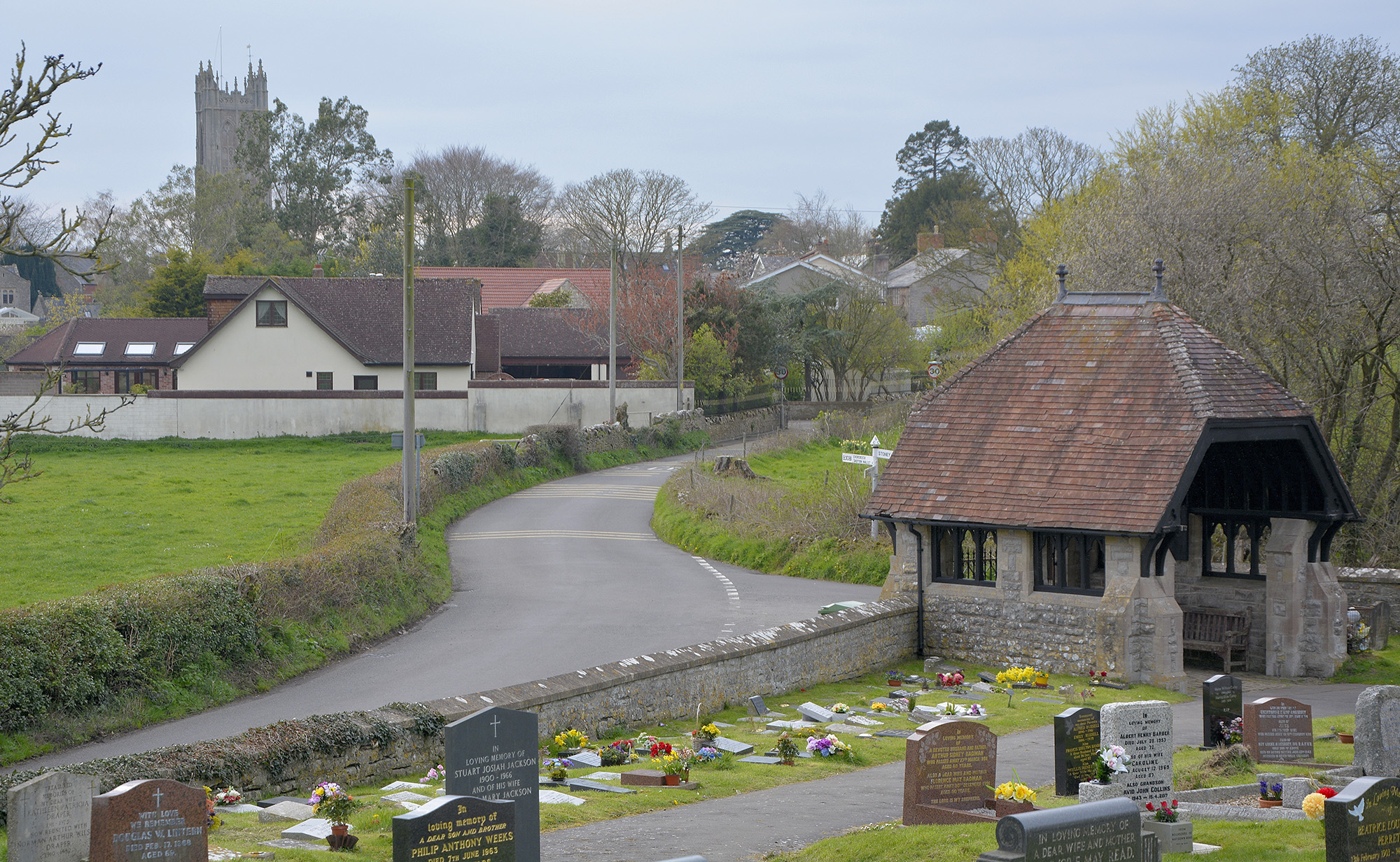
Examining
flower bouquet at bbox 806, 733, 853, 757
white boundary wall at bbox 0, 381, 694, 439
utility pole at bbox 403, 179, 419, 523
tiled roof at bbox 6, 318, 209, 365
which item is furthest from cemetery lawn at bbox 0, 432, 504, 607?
tiled roof at bbox 6, 318, 209, 365

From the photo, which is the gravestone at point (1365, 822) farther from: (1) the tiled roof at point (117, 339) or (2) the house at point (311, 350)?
(1) the tiled roof at point (117, 339)

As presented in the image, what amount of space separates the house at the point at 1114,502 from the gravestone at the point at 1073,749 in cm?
703

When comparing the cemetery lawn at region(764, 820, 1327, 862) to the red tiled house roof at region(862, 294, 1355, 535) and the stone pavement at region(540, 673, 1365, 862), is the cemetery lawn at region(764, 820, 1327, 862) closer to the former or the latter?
the stone pavement at region(540, 673, 1365, 862)

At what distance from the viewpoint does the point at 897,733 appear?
15.3m

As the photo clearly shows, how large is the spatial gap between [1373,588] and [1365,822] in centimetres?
1664

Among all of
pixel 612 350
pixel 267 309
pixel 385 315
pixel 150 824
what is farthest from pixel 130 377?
pixel 150 824

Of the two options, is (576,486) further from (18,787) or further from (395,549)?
(18,787)

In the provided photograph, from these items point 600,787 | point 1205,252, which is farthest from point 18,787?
point 1205,252

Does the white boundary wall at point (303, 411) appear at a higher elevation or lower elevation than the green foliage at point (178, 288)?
lower

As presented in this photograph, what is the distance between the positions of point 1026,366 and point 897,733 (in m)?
8.45

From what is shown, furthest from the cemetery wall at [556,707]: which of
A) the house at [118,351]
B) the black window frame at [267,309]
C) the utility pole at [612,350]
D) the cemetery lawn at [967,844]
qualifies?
the house at [118,351]

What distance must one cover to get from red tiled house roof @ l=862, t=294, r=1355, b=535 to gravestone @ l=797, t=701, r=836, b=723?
4.97 metres

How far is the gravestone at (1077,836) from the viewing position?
23.8ft

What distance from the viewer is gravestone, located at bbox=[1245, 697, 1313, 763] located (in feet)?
43.7
